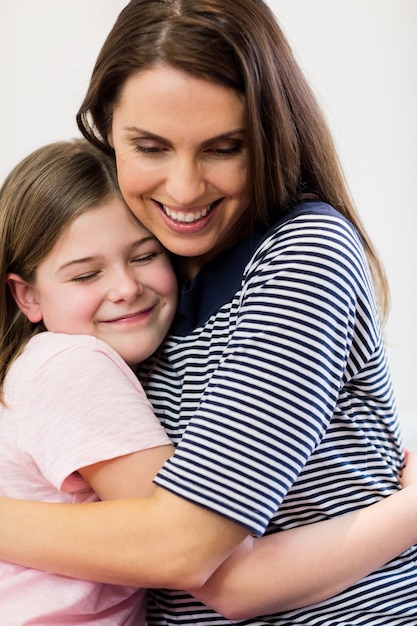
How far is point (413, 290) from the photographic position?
253 cm

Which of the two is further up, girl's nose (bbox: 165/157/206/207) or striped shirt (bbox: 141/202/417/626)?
girl's nose (bbox: 165/157/206/207)

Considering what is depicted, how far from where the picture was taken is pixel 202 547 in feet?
3.42

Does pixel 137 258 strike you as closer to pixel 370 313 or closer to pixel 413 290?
pixel 370 313

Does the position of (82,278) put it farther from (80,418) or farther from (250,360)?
(250,360)

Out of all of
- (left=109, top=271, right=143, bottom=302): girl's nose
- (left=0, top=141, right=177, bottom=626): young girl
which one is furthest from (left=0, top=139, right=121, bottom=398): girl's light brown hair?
(left=109, top=271, right=143, bottom=302): girl's nose

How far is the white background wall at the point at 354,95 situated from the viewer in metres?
2.02

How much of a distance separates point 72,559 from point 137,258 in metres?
0.47

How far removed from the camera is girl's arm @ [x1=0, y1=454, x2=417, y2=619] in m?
1.05

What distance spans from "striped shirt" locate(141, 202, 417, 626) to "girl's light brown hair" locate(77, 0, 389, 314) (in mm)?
69

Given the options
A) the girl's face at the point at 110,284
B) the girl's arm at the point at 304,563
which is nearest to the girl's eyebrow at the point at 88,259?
the girl's face at the point at 110,284

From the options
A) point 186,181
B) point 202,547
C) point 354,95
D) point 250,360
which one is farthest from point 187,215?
point 354,95

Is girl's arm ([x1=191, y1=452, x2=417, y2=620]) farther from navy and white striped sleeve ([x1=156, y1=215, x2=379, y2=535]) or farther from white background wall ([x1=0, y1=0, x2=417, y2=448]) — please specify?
white background wall ([x1=0, y1=0, x2=417, y2=448])

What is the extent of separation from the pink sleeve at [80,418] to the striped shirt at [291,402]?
0.09 meters

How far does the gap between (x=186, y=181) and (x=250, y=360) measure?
0.89ft
